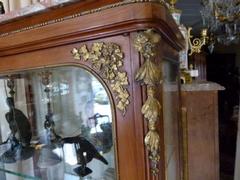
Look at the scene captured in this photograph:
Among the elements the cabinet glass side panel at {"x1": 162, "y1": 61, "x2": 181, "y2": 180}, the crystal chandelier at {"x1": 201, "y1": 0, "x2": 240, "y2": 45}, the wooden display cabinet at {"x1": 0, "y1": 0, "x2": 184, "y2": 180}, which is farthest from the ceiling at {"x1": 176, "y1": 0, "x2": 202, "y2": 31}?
the wooden display cabinet at {"x1": 0, "y1": 0, "x2": 184, "y2": 180}

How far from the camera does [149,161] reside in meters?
0.36

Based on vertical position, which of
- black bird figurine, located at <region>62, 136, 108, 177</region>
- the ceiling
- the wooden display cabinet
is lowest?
black bird figurine, located at <region>62, 136, 108, 177</region>

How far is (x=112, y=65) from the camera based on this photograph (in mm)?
374

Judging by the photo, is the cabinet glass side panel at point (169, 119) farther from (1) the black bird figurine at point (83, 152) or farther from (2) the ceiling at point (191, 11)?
(2) the ceiling at point (191, 11)

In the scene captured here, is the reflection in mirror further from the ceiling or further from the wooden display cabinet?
the ceiling

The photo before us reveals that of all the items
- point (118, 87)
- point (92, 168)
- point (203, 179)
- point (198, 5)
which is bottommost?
point (203, 179)

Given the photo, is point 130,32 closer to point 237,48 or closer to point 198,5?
point 198,5

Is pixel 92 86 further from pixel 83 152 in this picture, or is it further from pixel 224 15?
pixel 224 15

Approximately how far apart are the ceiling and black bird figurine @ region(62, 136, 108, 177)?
2245 millimetres

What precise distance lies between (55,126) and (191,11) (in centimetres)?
278

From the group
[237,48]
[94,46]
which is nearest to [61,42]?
[94,46]

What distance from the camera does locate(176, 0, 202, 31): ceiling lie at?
2.59m

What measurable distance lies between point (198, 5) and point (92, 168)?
259cm

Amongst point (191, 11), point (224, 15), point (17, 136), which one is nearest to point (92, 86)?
point (17, 136)
